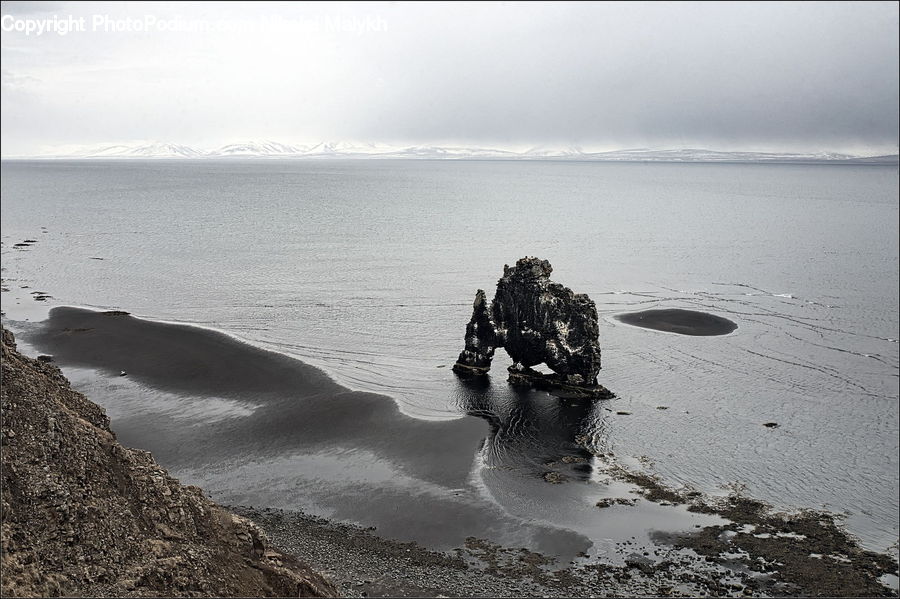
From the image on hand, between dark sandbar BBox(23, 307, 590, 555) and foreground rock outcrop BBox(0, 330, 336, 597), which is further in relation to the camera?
dark sandbar BBox(23, 307, 590, 555)

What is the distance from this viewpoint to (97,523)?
56.0ft

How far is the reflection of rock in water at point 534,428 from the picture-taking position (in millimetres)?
42812

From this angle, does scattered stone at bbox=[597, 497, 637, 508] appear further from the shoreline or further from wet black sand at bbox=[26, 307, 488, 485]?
wet black sand at bbox=[26, 307, 488, 485]

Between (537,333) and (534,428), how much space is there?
32.4 ft

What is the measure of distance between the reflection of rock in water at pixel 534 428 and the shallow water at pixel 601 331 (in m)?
0.27

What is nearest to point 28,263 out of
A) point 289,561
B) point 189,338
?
point 189,338

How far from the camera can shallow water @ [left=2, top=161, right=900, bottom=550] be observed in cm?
4238

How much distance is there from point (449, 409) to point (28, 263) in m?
82.9

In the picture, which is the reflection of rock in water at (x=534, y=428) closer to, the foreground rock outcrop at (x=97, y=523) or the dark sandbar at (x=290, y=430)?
the dark sandbar at (x=290, y=430)

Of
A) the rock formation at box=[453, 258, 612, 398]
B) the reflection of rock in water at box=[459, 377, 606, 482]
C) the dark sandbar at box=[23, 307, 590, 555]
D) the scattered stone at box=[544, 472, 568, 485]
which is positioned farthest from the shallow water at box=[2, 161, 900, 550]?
the rock formation at box=[453, 258, 612, 398]

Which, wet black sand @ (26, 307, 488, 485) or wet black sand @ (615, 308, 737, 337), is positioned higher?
wet black sand @ (615, 308, 737, 337)

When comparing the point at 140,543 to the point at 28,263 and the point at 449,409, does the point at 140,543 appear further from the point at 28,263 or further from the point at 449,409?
the point at 28,263

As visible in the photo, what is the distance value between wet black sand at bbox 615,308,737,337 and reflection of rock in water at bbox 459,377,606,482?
26041 millimetres

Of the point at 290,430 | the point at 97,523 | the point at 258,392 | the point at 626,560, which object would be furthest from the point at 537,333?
the point at 97,523
